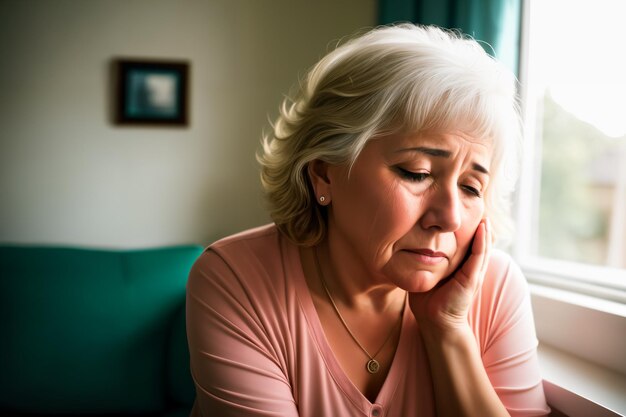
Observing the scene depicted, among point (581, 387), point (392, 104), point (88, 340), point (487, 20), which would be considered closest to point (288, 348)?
point (392, 104)

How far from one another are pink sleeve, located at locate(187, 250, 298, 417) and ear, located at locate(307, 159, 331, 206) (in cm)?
25

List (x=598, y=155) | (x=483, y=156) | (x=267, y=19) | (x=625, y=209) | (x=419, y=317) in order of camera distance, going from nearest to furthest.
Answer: (x=483, y=156), (x=419, y=317), (x=267, y=19), (x=625, y=209), (x=598, y=155)

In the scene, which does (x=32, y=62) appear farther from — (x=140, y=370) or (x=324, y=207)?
(x=324, y=207)

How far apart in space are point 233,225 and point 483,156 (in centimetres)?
178

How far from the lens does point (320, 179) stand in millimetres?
1058

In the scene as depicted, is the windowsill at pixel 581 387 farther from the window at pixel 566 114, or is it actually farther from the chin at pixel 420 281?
the chin at pixel 420 281

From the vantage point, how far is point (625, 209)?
4.95 meters

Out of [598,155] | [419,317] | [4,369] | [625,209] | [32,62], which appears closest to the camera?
[419,317]

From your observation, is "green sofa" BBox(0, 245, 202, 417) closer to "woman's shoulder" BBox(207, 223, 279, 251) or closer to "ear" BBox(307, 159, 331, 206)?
"woman's shoulder" BBox(207, 223, 279, 251)

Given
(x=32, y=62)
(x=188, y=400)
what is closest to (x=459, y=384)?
(x=188, y=400)

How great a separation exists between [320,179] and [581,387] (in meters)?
0.73

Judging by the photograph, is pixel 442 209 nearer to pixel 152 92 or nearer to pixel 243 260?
pixel 243 260

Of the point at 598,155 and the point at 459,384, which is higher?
the point at 598,155

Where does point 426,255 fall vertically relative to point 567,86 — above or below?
below
